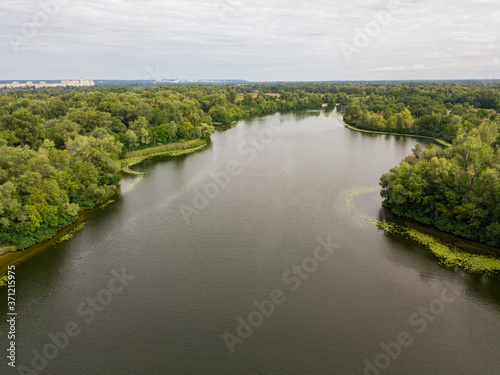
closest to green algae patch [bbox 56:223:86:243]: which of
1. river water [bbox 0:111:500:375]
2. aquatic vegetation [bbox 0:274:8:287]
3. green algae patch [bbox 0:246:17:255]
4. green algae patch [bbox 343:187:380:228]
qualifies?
river water [bbox 0:111:500:375]

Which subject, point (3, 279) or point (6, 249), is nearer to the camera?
point (3, 279)

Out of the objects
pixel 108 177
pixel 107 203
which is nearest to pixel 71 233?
pixel 107 203

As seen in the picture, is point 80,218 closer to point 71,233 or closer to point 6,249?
point 71,233

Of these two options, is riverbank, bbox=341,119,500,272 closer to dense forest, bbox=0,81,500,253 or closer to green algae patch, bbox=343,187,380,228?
green algae patch, bbox=343,187,380,228

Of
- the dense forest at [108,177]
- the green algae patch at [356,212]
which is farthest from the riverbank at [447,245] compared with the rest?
the dense forest at [108,177]

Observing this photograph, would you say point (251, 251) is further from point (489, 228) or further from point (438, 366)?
point (489, 228)
